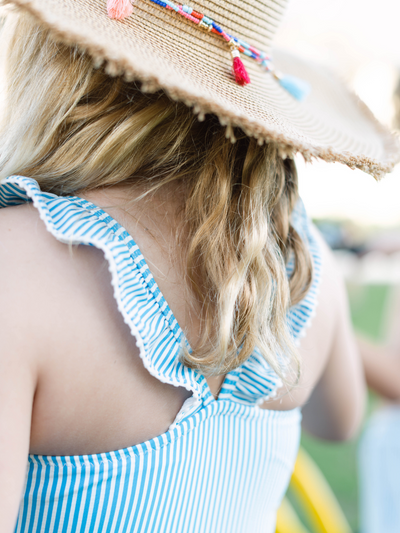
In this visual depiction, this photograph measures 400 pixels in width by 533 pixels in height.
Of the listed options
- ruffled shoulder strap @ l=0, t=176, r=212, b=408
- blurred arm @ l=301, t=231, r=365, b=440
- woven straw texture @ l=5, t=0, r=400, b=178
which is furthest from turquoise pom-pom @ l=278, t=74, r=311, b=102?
ruffled shoulder strap @ l=0, t=176, r=212, b=408

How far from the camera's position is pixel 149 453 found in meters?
0.57

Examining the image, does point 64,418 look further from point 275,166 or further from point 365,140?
point 365,140

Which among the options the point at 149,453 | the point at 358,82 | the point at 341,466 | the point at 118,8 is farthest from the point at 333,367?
the point at 358,82

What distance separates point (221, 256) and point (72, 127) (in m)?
0.25

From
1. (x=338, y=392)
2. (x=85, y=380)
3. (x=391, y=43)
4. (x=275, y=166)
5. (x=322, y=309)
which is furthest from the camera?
(x=391, y=43)

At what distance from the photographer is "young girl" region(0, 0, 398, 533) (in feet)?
→ 1.62

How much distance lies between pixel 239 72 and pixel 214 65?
3 cm

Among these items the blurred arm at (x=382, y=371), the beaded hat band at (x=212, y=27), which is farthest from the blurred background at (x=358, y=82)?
the beaded hat band at (x=212, y=27)

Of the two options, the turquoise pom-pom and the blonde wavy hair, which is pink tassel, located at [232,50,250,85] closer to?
the blonde wavy hair

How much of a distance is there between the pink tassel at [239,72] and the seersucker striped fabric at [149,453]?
24 cm

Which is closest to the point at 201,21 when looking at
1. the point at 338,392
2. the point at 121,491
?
the point at 121,491

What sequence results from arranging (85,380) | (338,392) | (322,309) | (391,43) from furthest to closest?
(391,43) → (338,392) → (322,309) → (85,380)

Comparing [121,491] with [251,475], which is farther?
[251,475]

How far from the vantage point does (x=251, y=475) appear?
27.5 inches
